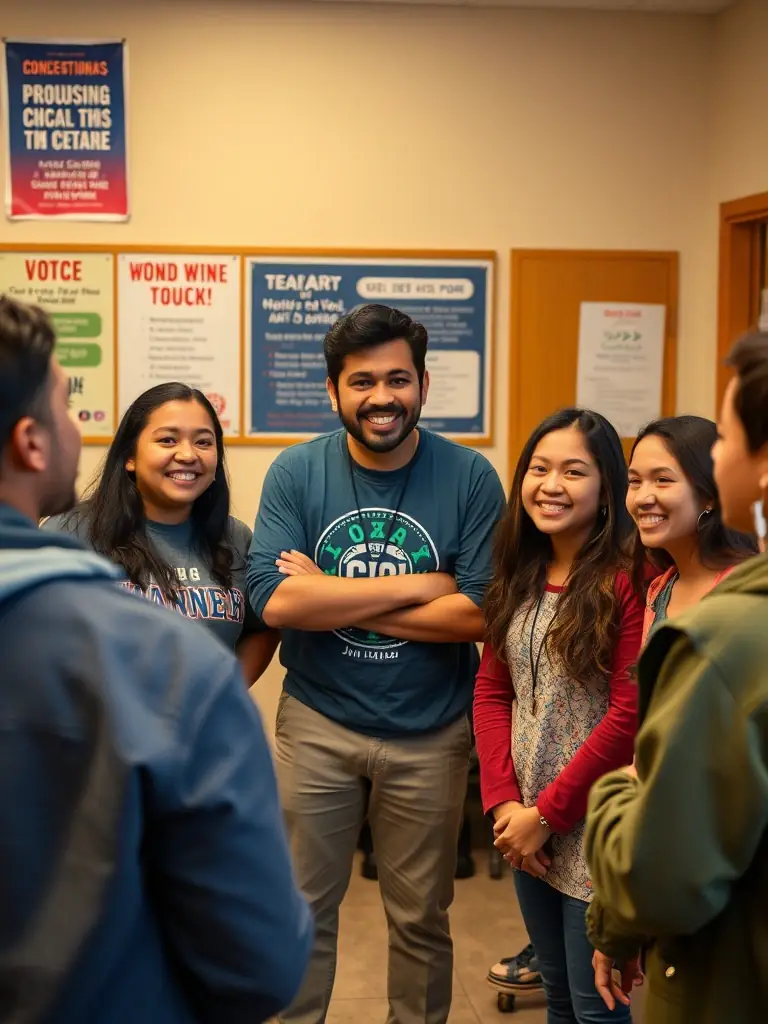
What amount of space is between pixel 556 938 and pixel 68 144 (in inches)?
118

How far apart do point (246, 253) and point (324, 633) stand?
1843 mm

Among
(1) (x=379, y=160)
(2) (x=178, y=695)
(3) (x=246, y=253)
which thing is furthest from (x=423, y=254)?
(2) (x=178, y=695)

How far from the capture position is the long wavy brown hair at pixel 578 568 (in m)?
1.99

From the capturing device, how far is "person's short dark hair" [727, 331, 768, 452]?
3.51 ft

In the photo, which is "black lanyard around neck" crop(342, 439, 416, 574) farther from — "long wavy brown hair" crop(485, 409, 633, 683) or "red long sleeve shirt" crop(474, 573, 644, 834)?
"red long sleeve shirt" crop(474, 573, 644, 834)

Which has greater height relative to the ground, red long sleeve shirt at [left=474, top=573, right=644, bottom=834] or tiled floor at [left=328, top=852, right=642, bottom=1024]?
red long sleeve shirt at [left=474, top=573, right=644, bottom=834]

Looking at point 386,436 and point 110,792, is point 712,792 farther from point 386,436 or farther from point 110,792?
point 386,436

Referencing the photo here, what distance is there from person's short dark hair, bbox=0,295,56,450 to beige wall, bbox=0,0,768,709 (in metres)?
2.85

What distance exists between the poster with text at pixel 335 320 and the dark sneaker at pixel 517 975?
1755 millimetres

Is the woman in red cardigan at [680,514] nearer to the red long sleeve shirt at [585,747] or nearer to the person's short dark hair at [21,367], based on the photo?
the red long sleeve shirt at [585,747]

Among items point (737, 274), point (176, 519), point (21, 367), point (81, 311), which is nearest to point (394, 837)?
point (176, 519)


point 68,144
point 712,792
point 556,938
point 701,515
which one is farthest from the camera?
point 68,144

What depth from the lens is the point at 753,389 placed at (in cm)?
108

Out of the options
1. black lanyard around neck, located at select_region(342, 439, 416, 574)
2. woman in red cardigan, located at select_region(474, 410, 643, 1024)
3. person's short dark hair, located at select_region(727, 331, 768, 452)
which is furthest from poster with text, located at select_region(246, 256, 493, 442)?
person's short dark hair, located at select_region(727, 331, 768, 452)
